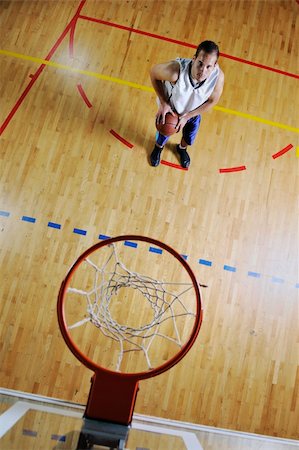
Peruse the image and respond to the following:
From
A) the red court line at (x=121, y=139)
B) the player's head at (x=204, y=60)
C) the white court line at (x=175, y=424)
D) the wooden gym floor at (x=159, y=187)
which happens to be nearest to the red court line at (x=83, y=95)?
the wooden gym floor at (x=159, y=187)

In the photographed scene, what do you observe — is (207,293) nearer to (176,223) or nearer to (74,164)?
(176,223)

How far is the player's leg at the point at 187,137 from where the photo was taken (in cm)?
382

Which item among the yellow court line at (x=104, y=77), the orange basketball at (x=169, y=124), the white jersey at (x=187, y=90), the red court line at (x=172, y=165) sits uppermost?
the yellow court line at (x=104, y=77)

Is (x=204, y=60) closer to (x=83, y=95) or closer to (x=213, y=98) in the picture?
(x=213, y=98)

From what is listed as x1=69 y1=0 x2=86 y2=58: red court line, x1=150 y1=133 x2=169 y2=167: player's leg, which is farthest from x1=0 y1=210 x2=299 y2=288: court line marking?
x1=69 y1=0 x2=86 y2=58: red court line

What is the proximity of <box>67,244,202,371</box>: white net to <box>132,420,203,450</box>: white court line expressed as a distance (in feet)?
1.76

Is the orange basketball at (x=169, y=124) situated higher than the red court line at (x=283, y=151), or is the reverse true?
the red court line at (x=283, y=151)

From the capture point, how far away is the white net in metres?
3.23

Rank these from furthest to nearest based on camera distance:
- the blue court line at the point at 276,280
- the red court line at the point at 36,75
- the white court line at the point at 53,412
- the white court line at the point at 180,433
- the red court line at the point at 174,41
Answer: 1. the red court line at the point at 174,41
2. the red court line at the point at 36,75
3. the blue court line at the point at 276,280
4. the white court line at the point at 180,433
5. the white court line at the point at 53,412

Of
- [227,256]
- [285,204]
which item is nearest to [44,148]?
[227,256]

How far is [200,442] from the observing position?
2699 millimetres

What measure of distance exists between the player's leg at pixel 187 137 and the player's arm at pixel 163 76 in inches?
11.8

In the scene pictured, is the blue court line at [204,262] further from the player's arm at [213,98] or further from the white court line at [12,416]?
the white court line at [12,416]

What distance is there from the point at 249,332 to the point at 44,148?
2.30 meters
